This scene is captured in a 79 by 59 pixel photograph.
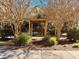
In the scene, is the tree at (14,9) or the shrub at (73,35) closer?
the tree at (14,9)

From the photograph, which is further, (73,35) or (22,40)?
(73,35)

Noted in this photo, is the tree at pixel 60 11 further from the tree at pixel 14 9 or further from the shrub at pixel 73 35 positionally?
the tree at pixel 14 9

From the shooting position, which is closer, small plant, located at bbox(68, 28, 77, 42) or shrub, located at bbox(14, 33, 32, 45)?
shrub, located at bbox(14, 33, 32, 45)

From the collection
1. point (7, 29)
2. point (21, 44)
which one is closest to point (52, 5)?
point (21, 44)

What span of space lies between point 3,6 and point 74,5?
6279 millimetres

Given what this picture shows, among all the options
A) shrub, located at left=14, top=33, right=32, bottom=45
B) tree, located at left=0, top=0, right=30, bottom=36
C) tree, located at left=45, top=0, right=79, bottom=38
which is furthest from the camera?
tree, located at left=45, top=0, right=79, bottom=38

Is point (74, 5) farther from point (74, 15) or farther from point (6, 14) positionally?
point (6, 14)

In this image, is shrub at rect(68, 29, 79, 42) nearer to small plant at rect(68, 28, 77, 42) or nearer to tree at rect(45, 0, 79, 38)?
small plant at rect(68, 28, 77, 42)

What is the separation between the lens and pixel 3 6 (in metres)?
17.4

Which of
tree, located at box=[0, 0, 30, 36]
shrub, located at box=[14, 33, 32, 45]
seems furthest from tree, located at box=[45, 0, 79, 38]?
shrub, located at box=[14, 33, 32, 45]

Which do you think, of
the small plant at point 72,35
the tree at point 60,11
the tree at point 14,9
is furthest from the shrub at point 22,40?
the small plant at point 72,35

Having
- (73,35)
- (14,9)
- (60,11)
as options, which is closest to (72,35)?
(73,35)

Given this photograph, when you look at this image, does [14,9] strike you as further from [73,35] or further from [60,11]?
[73,35]

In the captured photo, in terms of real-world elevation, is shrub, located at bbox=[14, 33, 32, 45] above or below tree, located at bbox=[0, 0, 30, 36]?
below
